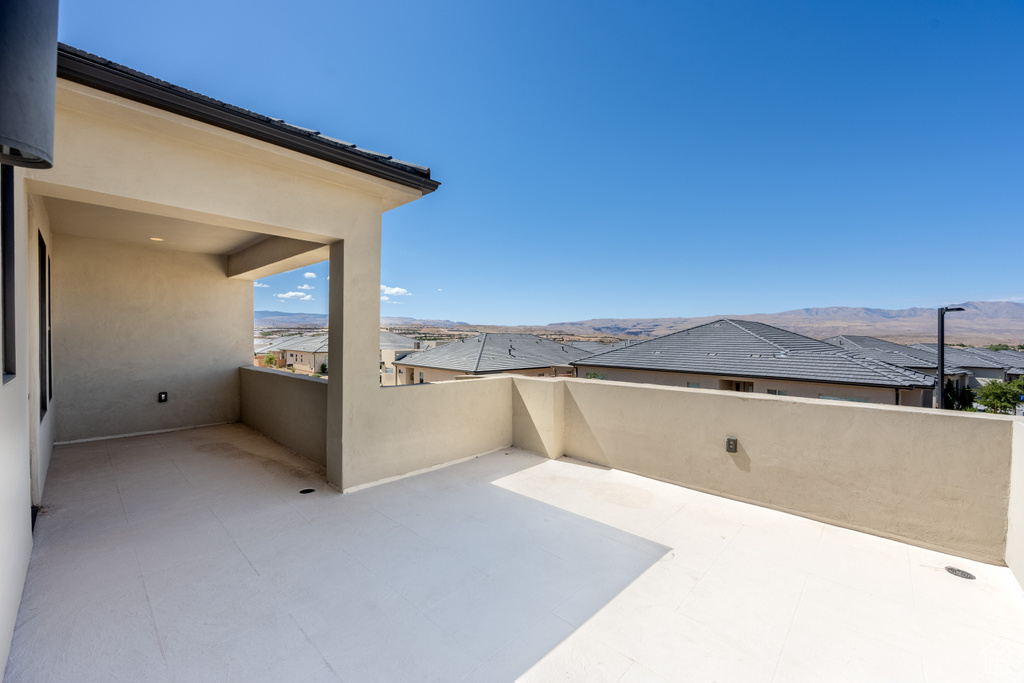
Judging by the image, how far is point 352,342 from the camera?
14.3 ft

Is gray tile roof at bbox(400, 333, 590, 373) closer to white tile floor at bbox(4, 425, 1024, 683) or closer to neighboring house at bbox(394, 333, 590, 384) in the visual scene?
neighboring house at bbox(394, 333, 590, 384)

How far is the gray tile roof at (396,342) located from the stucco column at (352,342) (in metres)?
22.2

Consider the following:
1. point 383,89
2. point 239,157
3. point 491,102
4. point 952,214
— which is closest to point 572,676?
point 239,157

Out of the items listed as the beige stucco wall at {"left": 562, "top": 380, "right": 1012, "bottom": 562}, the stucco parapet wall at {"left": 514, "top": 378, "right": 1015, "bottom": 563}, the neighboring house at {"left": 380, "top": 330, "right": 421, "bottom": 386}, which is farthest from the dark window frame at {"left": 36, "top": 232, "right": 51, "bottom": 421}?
the neighboring house at {"left": 380, "top": 330, "right": 421, "bottom": 386}

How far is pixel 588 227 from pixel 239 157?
31670 millimetres

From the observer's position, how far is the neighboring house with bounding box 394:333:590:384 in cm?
2028

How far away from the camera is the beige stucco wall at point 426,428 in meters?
4.50

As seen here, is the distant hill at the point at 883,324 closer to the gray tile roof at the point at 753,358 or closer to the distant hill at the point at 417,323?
the distant hill at the point at 417,323

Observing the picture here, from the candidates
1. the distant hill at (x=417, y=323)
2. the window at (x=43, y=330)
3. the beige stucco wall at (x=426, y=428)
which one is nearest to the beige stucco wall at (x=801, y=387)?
the beige stucco wall at (x=426, y=428)

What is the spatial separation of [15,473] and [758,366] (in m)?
15.9

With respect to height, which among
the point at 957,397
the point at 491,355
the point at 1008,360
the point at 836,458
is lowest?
the point at 957,397

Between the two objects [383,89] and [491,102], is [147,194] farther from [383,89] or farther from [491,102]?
[491,102]

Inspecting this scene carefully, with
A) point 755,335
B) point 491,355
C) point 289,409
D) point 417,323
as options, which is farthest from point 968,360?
point 417,323

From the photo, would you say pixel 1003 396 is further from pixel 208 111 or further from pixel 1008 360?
pixel 208 111
